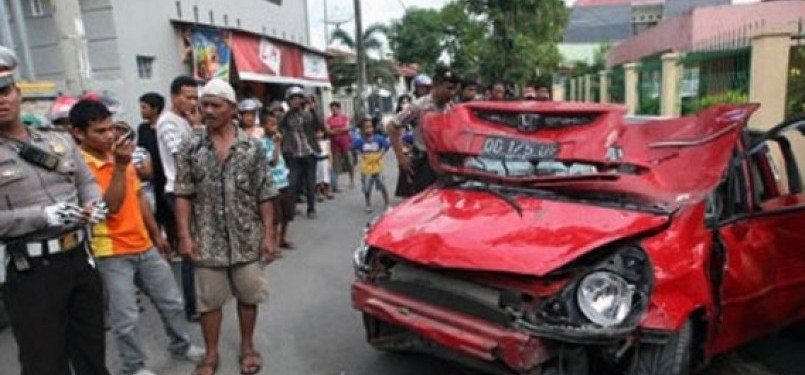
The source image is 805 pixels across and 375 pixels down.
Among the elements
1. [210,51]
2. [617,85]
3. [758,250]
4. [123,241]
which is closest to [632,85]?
[617,85]

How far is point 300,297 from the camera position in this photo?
5453 mm

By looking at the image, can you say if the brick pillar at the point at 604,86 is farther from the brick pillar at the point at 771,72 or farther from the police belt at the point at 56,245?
the police belt at the point at 56,245

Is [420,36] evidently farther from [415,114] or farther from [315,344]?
[315,344]

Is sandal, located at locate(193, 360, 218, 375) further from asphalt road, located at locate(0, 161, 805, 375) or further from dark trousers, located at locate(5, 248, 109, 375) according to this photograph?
dark trousers, located at locate(5, 248, 109, 375)

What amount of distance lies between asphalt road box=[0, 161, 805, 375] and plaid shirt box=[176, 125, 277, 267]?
2.64 feet

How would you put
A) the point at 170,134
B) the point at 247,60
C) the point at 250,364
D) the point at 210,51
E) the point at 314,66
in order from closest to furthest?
the point at 250,364
the point at 170,134
the point at 210,51
the point at 247,60
the point at 314,66

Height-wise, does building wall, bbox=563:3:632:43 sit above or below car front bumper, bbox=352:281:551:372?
above

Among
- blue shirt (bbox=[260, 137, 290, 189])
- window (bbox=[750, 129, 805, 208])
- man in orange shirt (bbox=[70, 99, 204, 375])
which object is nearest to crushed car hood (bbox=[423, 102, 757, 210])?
window (bbox=[750, 129, 805, 208])

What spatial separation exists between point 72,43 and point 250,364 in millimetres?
3998

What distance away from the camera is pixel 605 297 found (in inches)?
114

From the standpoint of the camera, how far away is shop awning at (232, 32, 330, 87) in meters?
12.4

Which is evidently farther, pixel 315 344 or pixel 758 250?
pixel 315 344

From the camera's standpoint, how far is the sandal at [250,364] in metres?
3.97

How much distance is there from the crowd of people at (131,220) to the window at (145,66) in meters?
5.86
